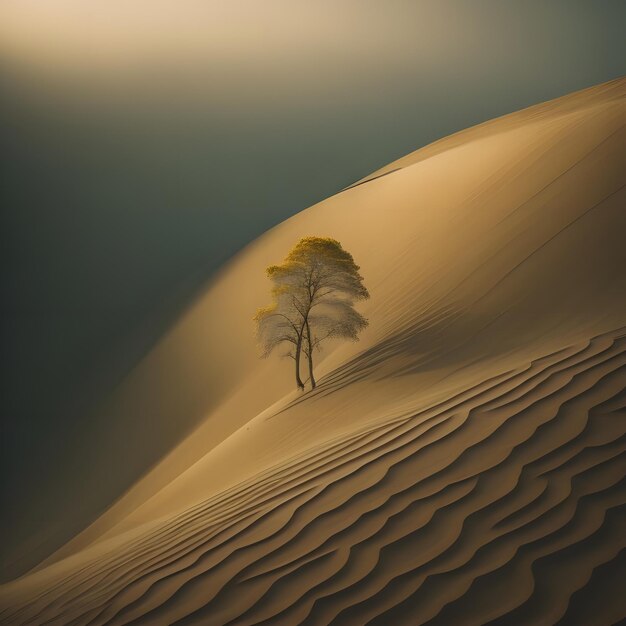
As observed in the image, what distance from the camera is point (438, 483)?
3576 millimetres

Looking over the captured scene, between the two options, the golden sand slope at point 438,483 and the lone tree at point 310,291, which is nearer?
the golden sand slope at point 438,483

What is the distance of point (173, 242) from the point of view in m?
27.1

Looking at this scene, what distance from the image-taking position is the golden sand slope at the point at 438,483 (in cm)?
284

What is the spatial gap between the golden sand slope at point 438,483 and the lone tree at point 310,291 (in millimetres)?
691

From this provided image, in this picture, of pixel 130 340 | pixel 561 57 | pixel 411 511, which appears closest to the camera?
pixel 411 511

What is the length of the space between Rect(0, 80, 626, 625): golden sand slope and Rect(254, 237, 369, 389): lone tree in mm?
691

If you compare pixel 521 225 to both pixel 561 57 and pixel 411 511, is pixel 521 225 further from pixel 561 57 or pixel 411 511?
pixel 561 57

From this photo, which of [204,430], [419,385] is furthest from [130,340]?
[419,385]

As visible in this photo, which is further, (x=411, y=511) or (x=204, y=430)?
(x=204, y=430)

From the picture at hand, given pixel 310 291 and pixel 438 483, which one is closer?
pixel 438 483

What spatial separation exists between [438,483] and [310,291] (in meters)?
6.42

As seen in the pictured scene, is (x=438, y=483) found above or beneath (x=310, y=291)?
beneath

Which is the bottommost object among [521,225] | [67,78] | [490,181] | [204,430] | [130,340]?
[521,225]

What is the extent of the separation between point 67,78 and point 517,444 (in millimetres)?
54568
